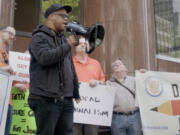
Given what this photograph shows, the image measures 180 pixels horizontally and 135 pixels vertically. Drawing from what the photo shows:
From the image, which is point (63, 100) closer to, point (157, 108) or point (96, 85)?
point (96, 85)

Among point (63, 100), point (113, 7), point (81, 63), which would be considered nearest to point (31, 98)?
point (63, 100)

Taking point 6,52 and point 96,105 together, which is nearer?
point 6,52

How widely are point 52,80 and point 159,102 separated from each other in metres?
3.36

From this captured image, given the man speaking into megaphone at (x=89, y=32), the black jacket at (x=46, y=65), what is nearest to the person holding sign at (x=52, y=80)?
the black jacket at (x=46, y=65)

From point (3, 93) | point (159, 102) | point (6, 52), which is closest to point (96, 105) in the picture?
point (159, 102)

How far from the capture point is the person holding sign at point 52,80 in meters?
3.53

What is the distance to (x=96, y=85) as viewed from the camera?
607cm

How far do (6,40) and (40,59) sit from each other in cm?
192

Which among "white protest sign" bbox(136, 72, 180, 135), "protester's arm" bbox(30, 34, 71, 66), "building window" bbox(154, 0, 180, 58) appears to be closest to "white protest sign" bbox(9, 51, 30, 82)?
"white protest sign" bbox(136, 72, 180, 135)

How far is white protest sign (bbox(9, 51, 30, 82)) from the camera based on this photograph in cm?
577

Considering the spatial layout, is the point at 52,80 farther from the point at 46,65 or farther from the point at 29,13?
the point at 29,13

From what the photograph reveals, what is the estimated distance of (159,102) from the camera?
6.47 m

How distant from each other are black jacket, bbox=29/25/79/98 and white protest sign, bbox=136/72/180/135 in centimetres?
293

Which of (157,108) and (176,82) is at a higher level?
(176,82)
